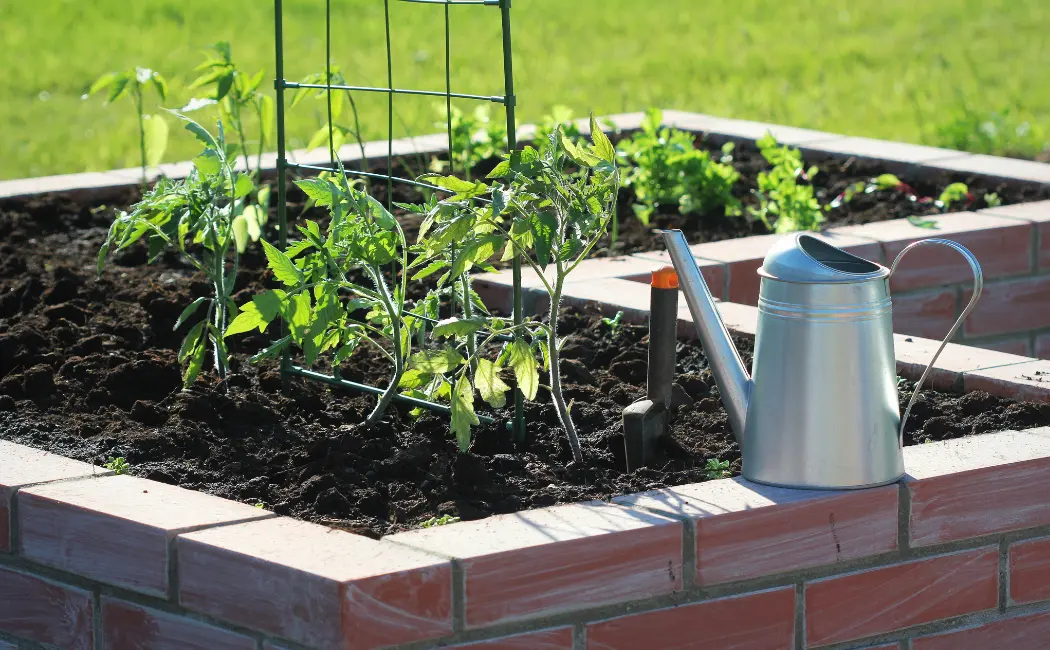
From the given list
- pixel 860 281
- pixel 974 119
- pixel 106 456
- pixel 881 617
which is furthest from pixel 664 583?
pixel 974 119

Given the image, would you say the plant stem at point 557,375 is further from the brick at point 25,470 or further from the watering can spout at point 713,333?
the brick at point 25,470

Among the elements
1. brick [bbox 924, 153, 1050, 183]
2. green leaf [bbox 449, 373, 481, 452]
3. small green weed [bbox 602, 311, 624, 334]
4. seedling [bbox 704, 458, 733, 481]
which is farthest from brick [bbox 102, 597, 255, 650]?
brick [bbox 924, 153, 1050, 183]

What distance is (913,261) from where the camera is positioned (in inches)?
167

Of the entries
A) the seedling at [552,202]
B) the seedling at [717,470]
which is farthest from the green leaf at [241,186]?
the seedling at [717,470]

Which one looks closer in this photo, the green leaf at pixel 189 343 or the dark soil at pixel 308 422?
the dark soil at pixel 308 422

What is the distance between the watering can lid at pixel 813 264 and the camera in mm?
2463

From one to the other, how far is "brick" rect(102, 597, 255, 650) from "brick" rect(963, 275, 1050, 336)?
2774 millimetres

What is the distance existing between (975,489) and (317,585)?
1188mm

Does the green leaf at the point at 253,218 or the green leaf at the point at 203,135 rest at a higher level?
the green leaf at the point at 203,135

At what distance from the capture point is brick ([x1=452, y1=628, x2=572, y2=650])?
2281mm

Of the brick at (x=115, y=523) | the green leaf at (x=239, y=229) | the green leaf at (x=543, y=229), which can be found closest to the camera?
the brick at (x=115, y=523)

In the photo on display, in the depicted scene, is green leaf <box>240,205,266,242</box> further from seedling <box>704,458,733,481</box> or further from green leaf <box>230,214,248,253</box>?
seedling <box>704,458,733,481</box>

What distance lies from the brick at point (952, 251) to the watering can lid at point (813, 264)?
170cm

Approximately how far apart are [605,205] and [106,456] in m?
1.10
